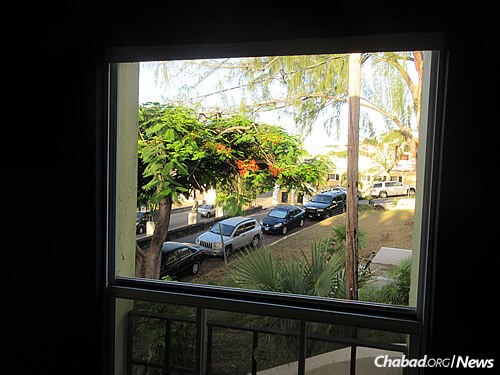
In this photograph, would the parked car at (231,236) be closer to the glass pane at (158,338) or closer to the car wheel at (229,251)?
the car wheel at (229,251)

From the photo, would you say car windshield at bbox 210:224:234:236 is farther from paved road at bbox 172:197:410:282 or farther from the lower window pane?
the lower window pane

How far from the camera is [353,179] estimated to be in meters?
1.69

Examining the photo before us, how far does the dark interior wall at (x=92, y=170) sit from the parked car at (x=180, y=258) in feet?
1.11

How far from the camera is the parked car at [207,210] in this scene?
6.08 feet

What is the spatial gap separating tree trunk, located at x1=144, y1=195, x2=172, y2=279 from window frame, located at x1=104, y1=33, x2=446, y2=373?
13 centimetres

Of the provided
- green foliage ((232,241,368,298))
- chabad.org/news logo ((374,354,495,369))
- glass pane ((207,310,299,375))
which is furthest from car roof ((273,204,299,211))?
chabad.org/news logo ((374,354,495,369))

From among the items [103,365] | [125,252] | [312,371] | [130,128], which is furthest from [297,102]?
[103,365]

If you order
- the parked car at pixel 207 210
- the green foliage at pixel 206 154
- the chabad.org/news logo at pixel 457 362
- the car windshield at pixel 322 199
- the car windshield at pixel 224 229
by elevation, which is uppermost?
the green foliage at pixel 206 154

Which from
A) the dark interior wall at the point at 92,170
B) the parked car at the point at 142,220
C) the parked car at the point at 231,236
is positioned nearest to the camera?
the dark interior wall at the point at 92,170

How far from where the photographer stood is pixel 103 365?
1.72 meters

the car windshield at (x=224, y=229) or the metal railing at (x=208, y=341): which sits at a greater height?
the car windshield at (x=224, y=229)

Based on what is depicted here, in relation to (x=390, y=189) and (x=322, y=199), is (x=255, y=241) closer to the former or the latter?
(x=322, y=199)

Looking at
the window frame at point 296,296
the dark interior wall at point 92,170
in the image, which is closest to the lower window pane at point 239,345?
the window frame at point 296,296

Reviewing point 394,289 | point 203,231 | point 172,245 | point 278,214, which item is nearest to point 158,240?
point 172,245
